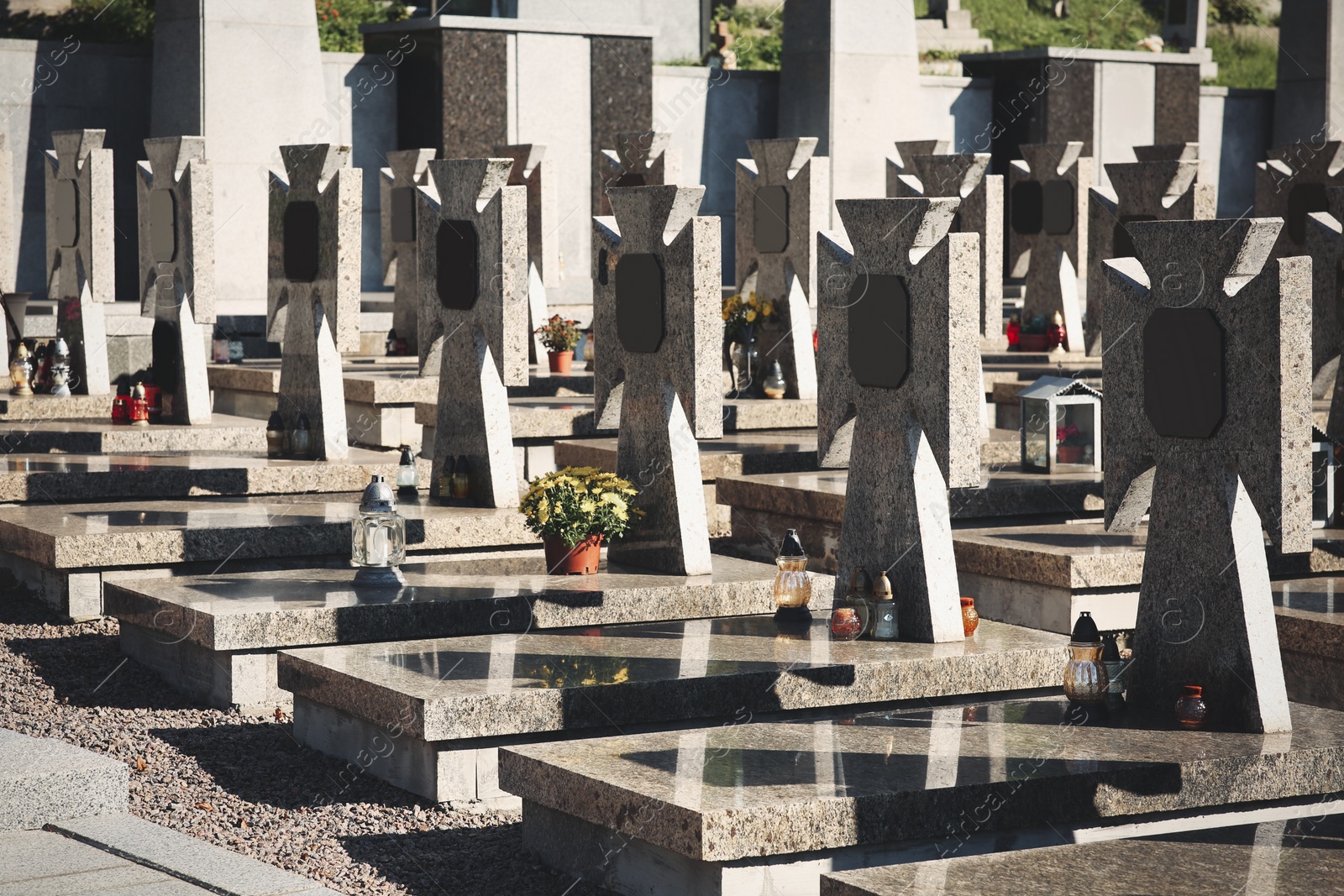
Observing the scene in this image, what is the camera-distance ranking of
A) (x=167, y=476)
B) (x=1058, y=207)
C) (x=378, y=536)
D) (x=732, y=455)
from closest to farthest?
1. (x=378, y=536)
2. (x=167, y=476)
3. (x=732, y=455)
4. (x=1058, y=207)

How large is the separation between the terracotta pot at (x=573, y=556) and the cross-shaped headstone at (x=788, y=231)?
206 inches

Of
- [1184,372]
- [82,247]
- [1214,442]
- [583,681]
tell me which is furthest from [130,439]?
[1214,442]

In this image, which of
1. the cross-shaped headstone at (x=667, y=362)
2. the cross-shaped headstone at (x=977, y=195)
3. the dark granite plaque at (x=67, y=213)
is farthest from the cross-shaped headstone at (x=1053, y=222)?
the cross-shaped headstone at (x=667, y=362)

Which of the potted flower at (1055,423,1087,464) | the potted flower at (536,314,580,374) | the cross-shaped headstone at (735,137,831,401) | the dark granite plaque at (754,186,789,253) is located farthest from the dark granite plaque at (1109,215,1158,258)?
the potted flower at (536,314,580,374)

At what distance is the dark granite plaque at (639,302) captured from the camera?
27.3 ft

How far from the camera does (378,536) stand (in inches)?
313

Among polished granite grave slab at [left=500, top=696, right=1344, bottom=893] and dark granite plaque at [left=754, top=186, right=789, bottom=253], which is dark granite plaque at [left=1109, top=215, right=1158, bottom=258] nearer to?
dark granite plaque at [left=754, top=186, right=789, bottom=253]

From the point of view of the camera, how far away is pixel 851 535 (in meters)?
7.39

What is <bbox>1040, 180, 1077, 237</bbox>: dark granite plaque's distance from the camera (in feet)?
56.2

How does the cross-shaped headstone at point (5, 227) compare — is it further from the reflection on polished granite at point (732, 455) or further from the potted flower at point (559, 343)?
the reflection on polished granite at point (732, 455)

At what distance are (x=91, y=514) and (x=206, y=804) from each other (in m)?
3.31

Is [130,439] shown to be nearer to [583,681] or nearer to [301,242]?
[301,242]

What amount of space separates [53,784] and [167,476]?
4709 millimetres

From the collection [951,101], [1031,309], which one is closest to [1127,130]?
[951,101]
